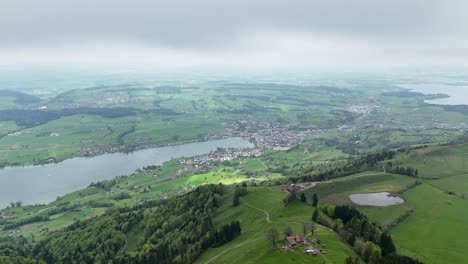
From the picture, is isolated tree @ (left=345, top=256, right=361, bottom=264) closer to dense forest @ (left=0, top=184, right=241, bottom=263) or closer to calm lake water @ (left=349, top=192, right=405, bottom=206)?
dense forest @ (left=0, top=184, right=241, bottom=263)

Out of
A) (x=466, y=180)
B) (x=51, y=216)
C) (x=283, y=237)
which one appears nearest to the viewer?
(x=283, y=237)

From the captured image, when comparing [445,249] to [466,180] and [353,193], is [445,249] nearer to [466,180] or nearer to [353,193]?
[353,193]

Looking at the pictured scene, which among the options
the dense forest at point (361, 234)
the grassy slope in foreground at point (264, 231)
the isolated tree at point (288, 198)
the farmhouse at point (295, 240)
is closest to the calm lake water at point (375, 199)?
the dense forest at point (361, 234)

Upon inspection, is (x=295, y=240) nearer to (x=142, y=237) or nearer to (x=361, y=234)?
(x=361, y=234)

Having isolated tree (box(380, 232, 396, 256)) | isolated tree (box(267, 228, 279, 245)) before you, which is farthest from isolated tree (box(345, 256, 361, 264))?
isolated tree (box(267, 228, 279, 245))

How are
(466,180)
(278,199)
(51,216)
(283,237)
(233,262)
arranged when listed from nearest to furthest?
(233,262), (283,237), (278,199), (466,180), (51,216)

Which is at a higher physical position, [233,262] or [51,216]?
[233,262]

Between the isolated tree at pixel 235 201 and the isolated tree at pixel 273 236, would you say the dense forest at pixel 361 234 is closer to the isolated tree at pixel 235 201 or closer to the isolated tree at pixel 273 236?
the isolated tree at pixel 273 236

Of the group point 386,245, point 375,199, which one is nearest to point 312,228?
point 386,245

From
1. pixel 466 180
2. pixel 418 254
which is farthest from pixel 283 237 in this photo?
pixel 466 180
